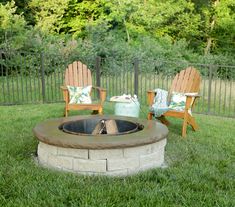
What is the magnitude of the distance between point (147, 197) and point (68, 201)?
590 mm

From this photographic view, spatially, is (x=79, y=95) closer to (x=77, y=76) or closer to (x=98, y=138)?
(x=77, y=76)

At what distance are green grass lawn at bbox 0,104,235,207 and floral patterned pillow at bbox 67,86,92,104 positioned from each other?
1.52 metres

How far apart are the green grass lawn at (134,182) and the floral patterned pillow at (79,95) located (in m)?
1.52

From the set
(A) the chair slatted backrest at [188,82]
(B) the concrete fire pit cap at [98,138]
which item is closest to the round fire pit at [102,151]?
(B) the concrete fire pit cap at [98,138]

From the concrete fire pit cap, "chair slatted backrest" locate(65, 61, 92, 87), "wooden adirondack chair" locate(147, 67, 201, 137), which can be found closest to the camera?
the concrete fire pit cap

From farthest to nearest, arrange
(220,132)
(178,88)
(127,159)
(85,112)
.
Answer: (85,112), (178,88), (220,132), (127,159)

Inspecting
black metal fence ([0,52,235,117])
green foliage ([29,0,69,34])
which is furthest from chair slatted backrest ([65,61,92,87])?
green foliage ([29,0,69,34])

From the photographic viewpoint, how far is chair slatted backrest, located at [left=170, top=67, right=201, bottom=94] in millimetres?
5383

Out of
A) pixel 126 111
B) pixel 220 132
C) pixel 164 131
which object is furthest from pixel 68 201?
pixel 220 132

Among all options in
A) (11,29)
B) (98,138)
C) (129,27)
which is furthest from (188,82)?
(129,27)

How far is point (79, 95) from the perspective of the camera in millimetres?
5922

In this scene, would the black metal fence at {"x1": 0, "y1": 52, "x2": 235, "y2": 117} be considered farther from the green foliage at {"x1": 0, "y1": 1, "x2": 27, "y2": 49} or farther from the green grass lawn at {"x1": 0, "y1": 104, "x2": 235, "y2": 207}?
the green grass lawn at {"x1": 0, "y1": 104, "x2": 235, "y2": 207}

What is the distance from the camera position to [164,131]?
3.72 meters

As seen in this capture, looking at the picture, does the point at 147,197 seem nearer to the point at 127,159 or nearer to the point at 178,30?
the point at 127,159
